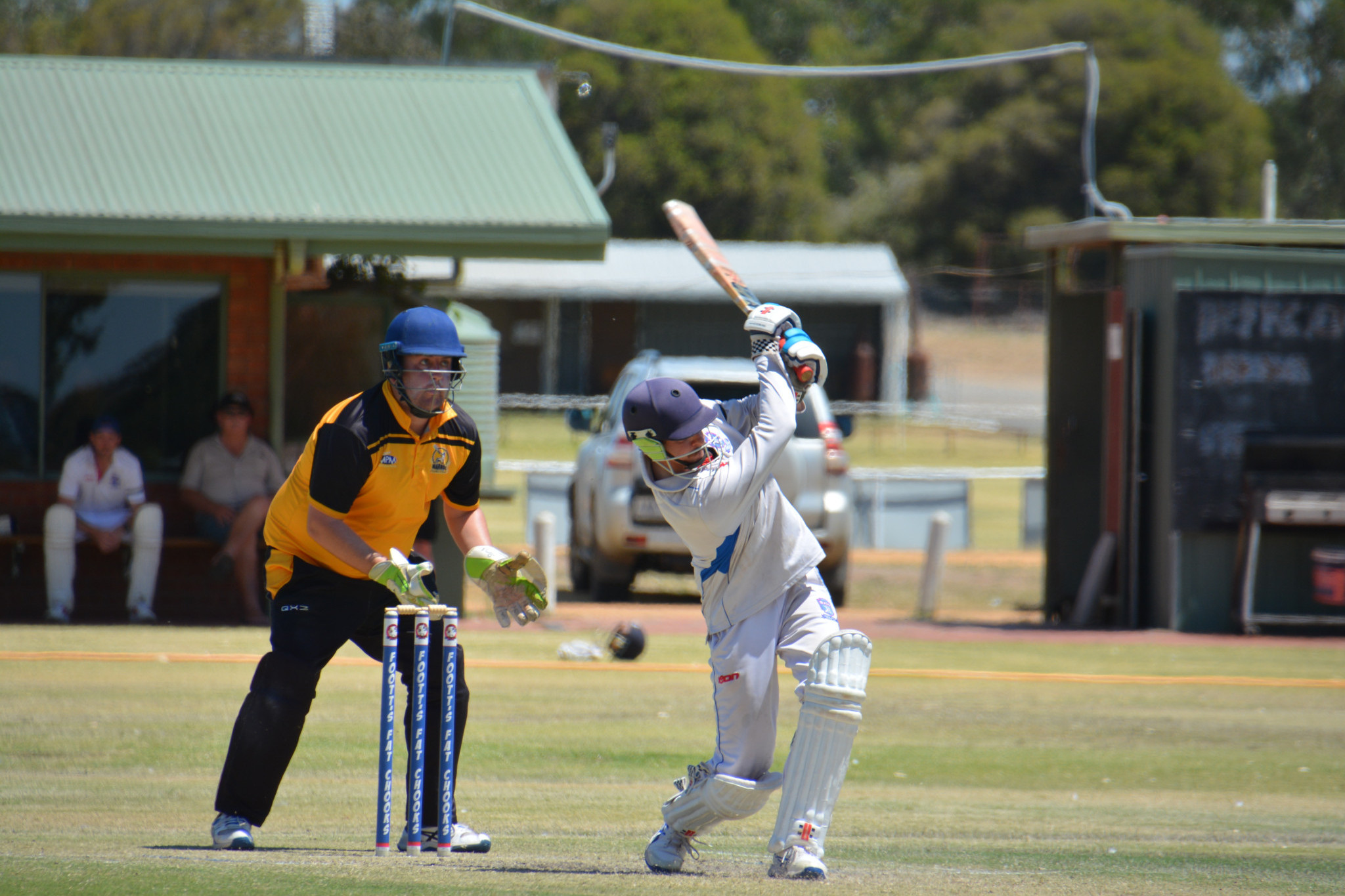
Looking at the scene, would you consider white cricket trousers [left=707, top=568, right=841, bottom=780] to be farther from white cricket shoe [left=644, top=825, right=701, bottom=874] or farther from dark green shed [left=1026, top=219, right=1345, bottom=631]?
dark green shed [left=1026, top=219, right=1345, bottom=631]

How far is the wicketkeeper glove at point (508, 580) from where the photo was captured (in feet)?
17.7

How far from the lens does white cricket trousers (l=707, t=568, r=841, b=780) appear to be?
16.6 ft

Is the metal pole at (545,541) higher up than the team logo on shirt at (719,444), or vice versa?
the team logo on shirt at (719,444)

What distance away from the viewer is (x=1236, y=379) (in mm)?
12883

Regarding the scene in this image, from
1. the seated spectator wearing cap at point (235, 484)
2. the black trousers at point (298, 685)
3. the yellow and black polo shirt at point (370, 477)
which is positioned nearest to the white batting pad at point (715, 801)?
the black trousers at point (298, 685)

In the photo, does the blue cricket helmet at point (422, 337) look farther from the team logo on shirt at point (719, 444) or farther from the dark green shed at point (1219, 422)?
the dark green shed at point (1219, 422)

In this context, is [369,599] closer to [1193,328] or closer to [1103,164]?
[1193,328]

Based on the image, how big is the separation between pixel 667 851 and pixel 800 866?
54cm

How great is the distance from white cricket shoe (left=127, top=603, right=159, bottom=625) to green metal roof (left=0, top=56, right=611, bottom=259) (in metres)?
2.74

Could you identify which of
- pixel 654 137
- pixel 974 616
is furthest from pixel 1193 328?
pixel 654 137

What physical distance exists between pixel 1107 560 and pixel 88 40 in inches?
1557

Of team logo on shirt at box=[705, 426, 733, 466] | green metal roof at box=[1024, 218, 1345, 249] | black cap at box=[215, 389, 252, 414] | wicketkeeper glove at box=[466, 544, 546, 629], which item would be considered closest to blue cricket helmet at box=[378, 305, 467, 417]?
wicketkeeper glove at box=[466, 544, 546, 629]

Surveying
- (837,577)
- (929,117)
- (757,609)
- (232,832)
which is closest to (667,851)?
(757,609)

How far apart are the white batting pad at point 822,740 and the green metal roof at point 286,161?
7357 millimetres
